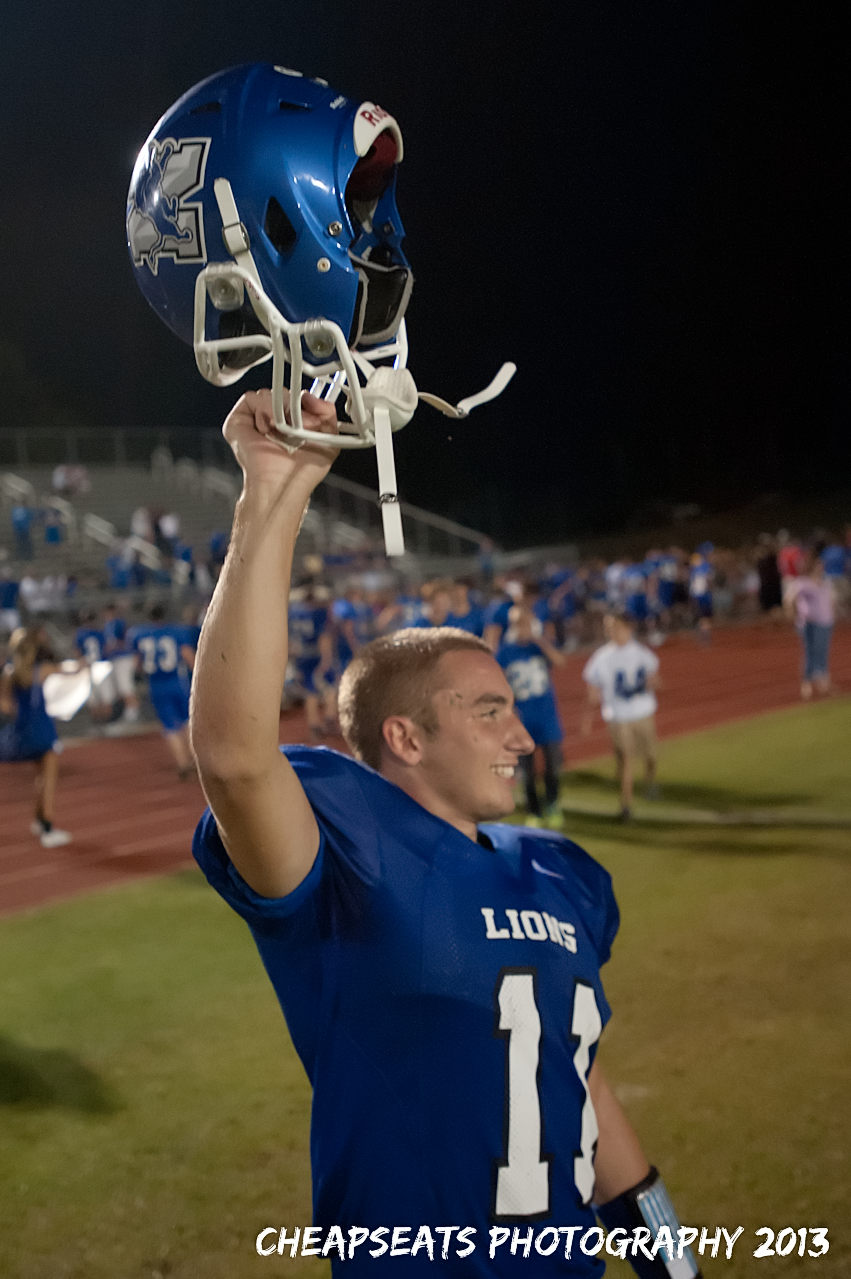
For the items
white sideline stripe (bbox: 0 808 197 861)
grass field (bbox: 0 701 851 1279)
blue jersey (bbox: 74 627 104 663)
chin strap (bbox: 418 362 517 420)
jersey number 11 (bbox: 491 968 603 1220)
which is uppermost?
blue jersey (bbox: 74 627 104 663)

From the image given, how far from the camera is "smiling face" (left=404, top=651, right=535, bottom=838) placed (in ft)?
6.97

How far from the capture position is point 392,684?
7.16ft

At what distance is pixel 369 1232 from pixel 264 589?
3.66ft

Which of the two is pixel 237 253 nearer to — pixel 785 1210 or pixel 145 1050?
pixel 785 1210

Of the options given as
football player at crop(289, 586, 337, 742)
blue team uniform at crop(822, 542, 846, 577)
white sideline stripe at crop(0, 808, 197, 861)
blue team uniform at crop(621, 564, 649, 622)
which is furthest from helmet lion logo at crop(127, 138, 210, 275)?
blue team uniform at crop(621, 564, 649, 622)

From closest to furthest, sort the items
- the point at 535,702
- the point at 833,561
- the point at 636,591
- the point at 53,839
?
1. the point at 535,702
2. the point at 53,839
3. the point at 833,561
4. the point at 636,591

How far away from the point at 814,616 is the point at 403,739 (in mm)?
13578

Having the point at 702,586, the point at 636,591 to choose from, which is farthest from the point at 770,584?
the point at 636,591

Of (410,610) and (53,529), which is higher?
(53,529)

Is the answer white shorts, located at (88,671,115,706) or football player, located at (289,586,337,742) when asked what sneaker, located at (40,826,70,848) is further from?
white shorts, located at (88,671,115,706)

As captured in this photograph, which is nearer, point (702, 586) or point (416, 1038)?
point (416, 1038)

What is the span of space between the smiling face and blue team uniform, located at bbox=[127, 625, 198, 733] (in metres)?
10.7

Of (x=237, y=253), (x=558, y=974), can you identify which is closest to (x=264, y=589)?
(x=237, y=253)

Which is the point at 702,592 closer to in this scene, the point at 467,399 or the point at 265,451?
the point at 467,399
